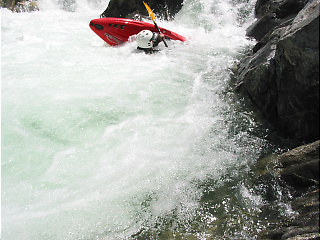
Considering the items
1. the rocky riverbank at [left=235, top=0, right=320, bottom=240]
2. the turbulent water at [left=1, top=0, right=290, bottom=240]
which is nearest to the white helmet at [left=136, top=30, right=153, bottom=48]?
the turbulent water at [left=1, top=0, right=290, bottom=240]

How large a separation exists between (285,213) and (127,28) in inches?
228

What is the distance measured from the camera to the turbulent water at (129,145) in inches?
93.1

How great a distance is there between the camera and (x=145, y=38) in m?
5.74

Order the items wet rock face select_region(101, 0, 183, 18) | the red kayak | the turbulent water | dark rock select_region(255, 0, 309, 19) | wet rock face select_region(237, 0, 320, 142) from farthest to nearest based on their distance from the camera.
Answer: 1. wet rock face select_region(101, 0, 183, 18)
2. the red kayak
3. dark rock select_region(255, 0, 309, 19)
4. wet rock face select_region(237, 0, 320, 142)
5. the turbulent water

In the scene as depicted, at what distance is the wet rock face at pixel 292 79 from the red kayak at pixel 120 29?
3.16m

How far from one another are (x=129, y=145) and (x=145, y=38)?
11.0 ft

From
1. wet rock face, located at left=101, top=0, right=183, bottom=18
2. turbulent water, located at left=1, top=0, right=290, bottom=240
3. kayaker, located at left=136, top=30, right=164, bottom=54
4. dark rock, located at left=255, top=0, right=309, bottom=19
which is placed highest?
dark rock, located at left=255, top=0, right=309, bottom=19

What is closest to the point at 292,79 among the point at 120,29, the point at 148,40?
the point at 148,40

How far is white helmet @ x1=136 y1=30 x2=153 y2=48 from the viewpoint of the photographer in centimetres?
575

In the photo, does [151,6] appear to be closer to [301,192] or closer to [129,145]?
[129,145]

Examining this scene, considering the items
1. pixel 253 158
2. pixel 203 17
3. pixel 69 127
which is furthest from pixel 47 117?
pixel 203 17

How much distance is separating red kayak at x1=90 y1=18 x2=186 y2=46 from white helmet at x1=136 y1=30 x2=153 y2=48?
0.48m

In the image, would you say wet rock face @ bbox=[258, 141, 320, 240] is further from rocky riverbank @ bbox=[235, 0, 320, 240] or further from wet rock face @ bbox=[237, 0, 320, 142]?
wet rock face @ bbox=[237, 0, 320, 142]

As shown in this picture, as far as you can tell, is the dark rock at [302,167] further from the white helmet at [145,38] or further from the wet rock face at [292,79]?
the white helmet at [145,38]
